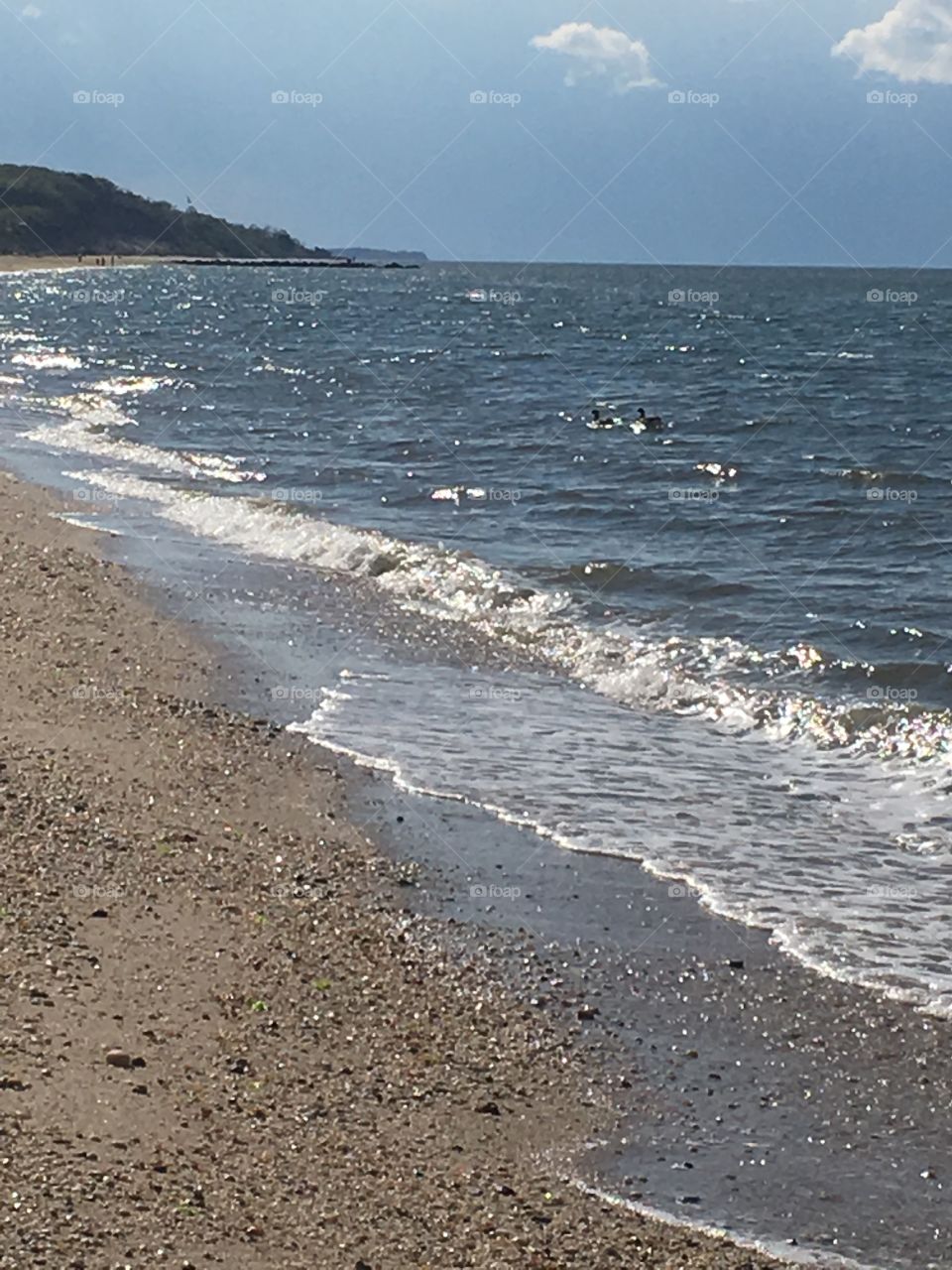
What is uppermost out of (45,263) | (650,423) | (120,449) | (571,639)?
(45,263)

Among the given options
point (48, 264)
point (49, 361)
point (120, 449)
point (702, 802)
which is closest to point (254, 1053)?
point (702, 802)

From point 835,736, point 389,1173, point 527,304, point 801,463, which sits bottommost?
point 389,1173

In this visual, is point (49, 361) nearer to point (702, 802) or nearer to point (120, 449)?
point (120, 449)

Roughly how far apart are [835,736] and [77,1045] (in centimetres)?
707

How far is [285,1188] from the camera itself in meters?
5.11

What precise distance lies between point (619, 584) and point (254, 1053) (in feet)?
36.9

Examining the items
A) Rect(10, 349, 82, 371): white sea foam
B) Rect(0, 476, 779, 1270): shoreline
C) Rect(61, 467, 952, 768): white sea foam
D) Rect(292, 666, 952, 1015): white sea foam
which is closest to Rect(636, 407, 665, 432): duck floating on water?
Rect(61, 467, 952, 768): white sea foam

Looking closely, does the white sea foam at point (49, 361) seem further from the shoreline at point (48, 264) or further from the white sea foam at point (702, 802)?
the shoreline at point (48, 264)

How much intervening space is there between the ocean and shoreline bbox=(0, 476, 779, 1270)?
1588 mm

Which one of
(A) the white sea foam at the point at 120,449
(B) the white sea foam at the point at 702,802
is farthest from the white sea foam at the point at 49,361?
(B) the white sea foam at the point at 702,802

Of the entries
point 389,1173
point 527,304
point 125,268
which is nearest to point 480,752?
point 389,1173

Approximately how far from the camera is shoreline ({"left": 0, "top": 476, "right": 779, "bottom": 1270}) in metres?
4.92

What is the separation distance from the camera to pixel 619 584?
55.5 feet

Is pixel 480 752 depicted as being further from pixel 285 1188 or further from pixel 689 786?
pixel 285 1188
